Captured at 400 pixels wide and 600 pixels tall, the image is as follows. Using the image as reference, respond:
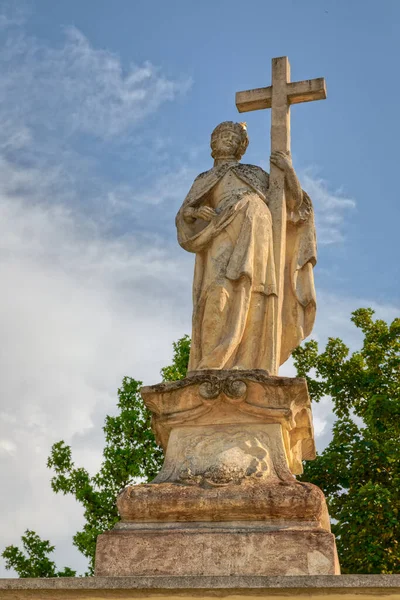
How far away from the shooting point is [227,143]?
27.3 feet

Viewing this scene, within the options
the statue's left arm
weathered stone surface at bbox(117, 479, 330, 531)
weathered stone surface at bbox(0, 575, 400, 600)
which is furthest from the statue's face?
weathered stone surface at bbox(0, 575, 400, 600)

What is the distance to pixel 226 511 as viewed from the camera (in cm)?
619

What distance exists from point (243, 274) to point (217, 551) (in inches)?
89.5

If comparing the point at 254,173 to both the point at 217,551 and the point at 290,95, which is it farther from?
the point at 217,551

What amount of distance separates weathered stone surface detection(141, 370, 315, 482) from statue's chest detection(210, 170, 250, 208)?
1.69m

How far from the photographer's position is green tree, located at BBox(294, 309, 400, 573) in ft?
46.3

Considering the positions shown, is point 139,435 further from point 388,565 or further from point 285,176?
point 285,176

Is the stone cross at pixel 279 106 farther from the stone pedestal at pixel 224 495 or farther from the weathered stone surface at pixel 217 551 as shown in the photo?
the weathered stone surface at pixel 217 551

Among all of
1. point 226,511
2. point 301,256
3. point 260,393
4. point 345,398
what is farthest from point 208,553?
point 345,398

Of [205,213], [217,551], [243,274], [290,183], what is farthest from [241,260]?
[217,551]

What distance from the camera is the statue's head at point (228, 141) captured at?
831cm

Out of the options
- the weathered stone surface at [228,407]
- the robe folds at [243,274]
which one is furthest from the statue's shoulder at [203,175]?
the weathered stone surface at [228,407]

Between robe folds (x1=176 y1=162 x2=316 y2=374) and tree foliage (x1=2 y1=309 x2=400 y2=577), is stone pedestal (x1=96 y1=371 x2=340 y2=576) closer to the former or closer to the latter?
robe folds (x1=176 y1=162 x2=316 y2=374)

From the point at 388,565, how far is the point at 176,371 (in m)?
4.74
